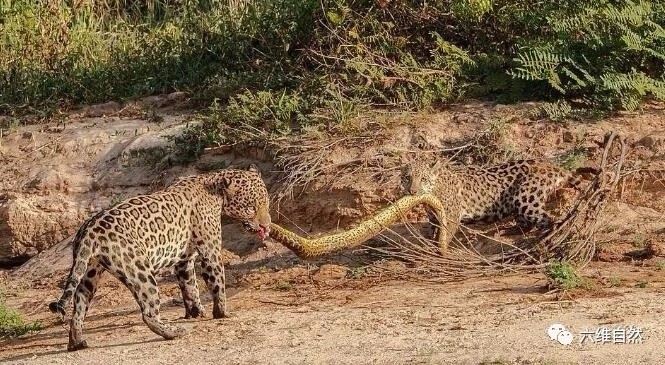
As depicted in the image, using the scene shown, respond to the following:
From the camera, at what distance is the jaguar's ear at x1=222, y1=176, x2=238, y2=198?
41.5 feet

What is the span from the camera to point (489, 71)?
1553cm

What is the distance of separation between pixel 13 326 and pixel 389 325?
12.2ft

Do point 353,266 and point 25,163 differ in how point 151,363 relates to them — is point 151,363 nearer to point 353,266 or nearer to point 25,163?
point 353,266

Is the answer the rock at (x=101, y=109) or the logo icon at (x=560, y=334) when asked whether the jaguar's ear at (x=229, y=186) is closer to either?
the logo icon at (x=560, y=334)

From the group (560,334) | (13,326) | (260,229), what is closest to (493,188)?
(260,229)

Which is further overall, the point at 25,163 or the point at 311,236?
the point at 25,163

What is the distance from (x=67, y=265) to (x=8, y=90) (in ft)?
14.3

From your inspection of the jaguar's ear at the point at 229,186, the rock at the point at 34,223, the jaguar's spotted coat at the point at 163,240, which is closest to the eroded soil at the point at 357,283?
the rock at the point at 34,223

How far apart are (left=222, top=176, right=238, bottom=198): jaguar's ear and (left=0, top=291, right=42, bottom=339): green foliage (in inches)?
85.2

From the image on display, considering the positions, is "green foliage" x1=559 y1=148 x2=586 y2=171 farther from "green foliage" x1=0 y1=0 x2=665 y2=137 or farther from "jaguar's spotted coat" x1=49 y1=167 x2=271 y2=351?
"jaguar's spotted coat" x1=49 y1=167 x2=271 y2=351

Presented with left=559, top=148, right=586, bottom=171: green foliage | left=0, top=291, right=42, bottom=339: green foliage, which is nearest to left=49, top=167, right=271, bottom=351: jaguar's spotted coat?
left=0, top=291, right=42, bottom=339: green foliage

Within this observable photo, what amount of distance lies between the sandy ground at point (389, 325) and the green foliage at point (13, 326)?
15 centimetres

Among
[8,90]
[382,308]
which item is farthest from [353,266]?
[8,90]

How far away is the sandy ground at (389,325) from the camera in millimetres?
10211
